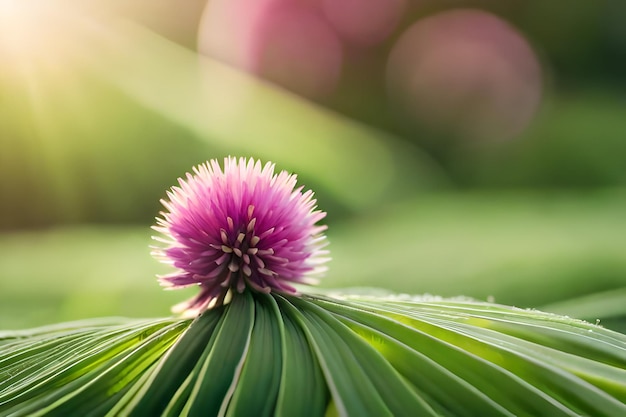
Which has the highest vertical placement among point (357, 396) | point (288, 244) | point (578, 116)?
point (578, 116)

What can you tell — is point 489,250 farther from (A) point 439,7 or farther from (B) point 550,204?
(A) point 439,7

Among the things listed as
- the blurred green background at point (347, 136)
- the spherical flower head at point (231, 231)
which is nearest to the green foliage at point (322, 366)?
the spherical flower head at point (231, 231)

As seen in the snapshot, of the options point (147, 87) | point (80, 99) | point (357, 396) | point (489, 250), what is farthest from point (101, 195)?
point (357, 396)

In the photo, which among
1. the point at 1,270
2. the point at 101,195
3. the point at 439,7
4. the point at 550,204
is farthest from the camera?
the point at 439,7

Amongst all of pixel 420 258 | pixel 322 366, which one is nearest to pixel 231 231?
pixel 322 366

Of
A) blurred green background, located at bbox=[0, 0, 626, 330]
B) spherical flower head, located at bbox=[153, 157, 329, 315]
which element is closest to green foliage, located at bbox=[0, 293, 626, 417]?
spherical flower head, located at bbox=[153, 157, 329, 315]

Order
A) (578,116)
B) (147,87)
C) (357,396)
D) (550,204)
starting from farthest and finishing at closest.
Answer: (578,116)
(147,87)
(550,204)
(357,396)

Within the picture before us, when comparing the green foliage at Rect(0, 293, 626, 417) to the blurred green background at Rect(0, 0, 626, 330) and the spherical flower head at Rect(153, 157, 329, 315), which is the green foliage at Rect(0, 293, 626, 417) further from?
the blurred green background at Rect(0, 0, 626, 330)
